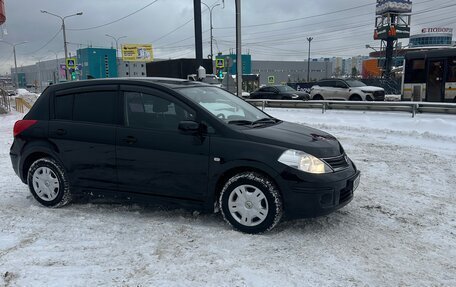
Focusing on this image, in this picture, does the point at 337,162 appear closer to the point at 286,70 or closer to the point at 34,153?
the point at 34,153

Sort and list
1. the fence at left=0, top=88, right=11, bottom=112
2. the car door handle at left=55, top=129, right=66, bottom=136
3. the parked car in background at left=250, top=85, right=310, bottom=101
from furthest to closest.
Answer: the fence at left=0, top=88, right=11, bottom=112, the parked car in background at left=250, top=85, right=310, bottom=101, the car door handle at left=55, top=129, right=66, bottom=136

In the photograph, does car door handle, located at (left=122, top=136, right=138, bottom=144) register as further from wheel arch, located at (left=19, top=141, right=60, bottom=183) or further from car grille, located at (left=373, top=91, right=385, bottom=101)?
car grille, located at (left=373, top=91, right=385, bottom=101)

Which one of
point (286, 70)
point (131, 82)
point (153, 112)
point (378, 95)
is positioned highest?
point (286, 70)

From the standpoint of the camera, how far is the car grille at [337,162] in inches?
169

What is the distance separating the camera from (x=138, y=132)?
4727 millimetres

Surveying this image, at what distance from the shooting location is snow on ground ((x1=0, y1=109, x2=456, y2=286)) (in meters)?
3.41

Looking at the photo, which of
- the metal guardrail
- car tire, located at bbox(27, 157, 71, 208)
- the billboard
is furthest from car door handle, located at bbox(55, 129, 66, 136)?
the billboard

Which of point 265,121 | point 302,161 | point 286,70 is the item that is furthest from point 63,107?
point 286,70

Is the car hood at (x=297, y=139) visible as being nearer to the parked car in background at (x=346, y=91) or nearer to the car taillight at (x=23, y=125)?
the car taillight at (x=23, y=125)

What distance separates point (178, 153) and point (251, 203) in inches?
39.2

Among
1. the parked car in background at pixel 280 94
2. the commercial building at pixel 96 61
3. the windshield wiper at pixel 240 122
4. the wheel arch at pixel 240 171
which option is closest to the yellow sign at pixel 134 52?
the commercial building at pixel 96 61

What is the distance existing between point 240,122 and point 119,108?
1.52 meters

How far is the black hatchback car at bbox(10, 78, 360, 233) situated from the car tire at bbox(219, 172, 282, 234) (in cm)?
1

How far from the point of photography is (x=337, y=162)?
441 centimetres
